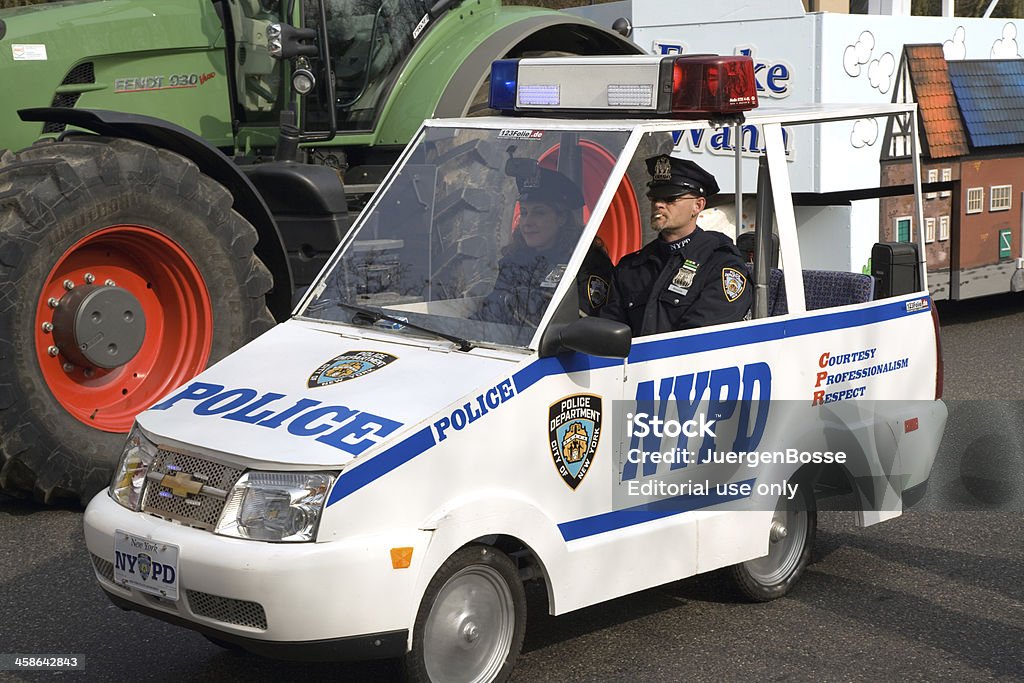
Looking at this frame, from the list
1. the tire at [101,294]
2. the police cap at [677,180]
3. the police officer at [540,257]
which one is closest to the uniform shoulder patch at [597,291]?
the police officer at [540,257]

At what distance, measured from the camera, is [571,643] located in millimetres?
4746

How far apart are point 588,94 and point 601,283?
2.31 ft

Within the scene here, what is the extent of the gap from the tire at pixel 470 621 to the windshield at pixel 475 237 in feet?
2.44

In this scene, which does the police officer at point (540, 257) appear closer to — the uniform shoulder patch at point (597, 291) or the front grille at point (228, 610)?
the uniform shoulder patch at point (597, 291)

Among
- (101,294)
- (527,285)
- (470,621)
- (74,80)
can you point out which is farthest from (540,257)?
(74,80)

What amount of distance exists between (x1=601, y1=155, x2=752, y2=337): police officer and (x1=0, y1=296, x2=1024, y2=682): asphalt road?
972mm

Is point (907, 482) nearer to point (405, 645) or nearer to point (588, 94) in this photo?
point (588, 94)

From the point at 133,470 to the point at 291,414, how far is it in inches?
23.5

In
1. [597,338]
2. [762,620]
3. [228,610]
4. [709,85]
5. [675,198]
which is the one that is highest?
[709,85]

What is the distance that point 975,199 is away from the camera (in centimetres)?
1038

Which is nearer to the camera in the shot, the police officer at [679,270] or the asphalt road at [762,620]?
the asphalt road at [762,620]

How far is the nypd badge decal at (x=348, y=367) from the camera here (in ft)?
14.2

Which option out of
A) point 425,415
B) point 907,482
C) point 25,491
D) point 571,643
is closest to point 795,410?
point 907,482

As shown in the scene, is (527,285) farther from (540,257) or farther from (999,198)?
(999,198)
